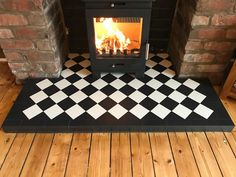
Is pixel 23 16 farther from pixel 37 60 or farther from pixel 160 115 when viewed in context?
pixel 160 115

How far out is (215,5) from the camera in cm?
141

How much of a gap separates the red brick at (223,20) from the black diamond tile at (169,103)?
69 cm

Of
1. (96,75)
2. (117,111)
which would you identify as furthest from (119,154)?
(96,75)

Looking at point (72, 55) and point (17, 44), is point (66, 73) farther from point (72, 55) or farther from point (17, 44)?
point (17, 44)

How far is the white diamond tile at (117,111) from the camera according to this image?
149 cm

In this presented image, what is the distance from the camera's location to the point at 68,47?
215 centimetres

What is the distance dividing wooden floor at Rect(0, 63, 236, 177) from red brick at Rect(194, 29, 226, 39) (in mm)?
768

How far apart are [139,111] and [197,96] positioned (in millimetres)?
541

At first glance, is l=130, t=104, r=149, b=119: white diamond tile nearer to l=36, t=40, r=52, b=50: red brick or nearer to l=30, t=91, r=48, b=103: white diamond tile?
l=30, t=91, r=48, b=103: white diamond tile

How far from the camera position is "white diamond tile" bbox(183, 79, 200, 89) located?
69.1 inches

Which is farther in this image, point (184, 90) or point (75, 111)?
point (184, 90)

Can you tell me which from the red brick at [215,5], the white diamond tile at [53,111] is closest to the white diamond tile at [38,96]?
the white diamond tile at [53,111]

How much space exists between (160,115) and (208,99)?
0.47m

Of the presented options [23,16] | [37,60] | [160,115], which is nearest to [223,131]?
[160,115]
